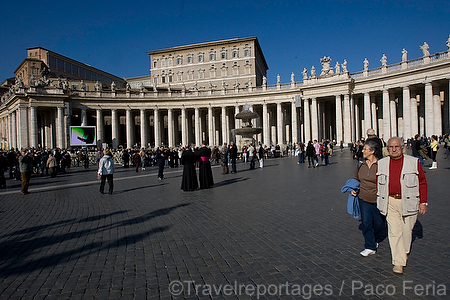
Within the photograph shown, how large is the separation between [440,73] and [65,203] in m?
37.6

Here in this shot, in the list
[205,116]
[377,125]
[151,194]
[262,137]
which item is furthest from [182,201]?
[205,116]

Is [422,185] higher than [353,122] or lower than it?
lower

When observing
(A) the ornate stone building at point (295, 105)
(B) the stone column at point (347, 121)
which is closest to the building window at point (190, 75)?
(A) the ornate stone building at point (295, 105)

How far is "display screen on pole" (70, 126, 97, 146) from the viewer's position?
35250mm

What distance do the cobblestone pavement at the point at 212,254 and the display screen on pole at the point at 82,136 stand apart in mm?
27850

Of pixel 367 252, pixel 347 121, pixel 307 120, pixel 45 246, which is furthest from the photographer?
pixel 307 120

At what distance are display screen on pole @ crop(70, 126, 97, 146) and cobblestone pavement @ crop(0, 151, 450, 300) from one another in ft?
91.4

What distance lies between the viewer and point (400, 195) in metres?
4.15

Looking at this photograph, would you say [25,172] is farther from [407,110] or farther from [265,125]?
[265,125]

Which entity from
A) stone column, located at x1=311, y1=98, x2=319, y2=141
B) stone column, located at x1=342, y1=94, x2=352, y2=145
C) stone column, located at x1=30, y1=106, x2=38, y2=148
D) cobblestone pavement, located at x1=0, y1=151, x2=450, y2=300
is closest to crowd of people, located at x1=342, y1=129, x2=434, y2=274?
cobblestone pavement, located at x1=0, y1=151, x2=450, y2=300

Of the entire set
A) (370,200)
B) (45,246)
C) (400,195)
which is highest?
(400,195)

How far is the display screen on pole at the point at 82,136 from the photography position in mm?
35250

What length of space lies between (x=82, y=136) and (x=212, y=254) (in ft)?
113

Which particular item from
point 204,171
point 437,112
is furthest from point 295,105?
point 204,171
